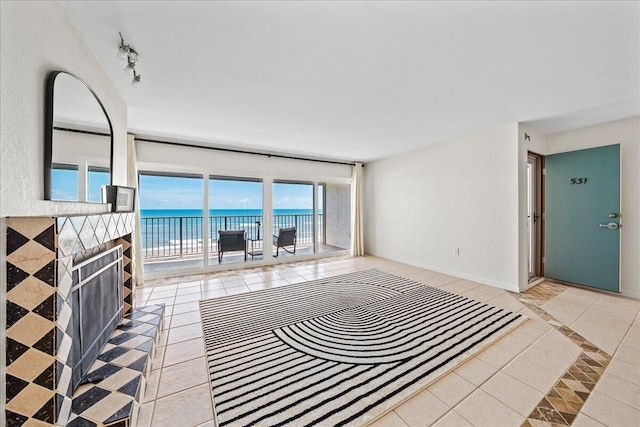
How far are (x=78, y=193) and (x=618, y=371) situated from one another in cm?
391

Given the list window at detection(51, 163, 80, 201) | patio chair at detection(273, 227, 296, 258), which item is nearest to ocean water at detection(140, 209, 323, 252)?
patio chair at detection(273, 227, 296, 258)

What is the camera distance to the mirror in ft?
3.93

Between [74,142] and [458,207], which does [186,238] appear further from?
[458,207]

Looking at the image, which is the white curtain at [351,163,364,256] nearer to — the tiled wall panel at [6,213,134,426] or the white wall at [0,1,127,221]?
the white wall at [0,1,127,221]

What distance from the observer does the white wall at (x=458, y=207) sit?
10.9 feet

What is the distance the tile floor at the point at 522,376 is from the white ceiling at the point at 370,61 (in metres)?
2.35

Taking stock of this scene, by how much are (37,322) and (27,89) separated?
1033 millimetres

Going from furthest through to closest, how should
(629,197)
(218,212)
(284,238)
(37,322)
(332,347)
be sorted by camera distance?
(218,212)
(284,238)
(629,197)
(332,347)
(37,322)

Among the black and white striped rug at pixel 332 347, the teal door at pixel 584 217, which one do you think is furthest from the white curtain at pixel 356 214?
the teal door at pixel 584 217

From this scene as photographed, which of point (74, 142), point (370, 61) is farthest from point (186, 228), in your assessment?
point (370, 61)

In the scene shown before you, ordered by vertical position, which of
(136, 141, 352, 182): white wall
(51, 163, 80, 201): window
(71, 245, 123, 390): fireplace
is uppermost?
(136, 141, 352, 182): white wall

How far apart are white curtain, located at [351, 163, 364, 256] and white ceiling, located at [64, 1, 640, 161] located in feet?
8.47

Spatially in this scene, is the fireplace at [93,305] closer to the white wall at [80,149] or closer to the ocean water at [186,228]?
the white wall at [80,149]

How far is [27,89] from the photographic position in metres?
1.05
